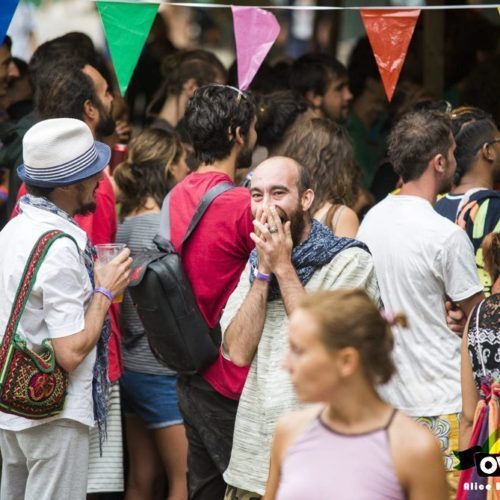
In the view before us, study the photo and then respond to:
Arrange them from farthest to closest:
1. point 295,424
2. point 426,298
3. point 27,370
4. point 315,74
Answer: point 315,74
point 426,298
point 27,370
point 295,424

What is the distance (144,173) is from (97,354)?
169cm

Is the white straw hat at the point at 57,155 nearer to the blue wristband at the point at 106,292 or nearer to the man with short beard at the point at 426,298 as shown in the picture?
the blue wristband at the point at 106,292

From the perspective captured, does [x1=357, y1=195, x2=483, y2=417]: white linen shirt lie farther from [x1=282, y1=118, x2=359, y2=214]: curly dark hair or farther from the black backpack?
the black backpack

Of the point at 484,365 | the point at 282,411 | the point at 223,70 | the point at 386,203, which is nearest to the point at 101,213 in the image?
the point at 386,203

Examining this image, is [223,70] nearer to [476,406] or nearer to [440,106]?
[440,106]

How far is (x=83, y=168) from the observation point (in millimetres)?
4570

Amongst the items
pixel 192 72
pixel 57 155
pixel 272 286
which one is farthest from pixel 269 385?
pixel 192 72

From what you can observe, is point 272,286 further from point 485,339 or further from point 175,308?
point 485,339

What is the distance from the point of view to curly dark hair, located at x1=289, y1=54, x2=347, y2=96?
7633 millimetres

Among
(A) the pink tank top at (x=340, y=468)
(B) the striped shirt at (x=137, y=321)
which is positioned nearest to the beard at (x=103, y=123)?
(B) the striped shirt at (x=137, y=321)

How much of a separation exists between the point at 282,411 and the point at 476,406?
0.73 metres

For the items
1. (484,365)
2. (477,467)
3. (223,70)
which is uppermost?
(223,70)

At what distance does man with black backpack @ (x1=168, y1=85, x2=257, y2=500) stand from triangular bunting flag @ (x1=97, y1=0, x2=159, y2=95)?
1.11 m

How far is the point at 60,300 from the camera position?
4.37 meters
